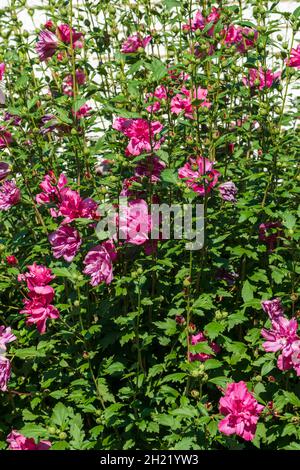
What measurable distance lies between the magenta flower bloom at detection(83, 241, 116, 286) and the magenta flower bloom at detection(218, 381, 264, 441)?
60cm

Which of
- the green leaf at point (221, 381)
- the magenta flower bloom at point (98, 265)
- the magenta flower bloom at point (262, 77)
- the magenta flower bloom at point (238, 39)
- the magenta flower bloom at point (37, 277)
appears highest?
the magenta flower bloom at point (238, 39)

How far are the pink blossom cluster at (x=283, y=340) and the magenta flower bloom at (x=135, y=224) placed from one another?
525 mm

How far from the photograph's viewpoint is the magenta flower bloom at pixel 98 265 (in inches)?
96.1

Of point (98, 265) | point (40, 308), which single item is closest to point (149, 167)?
point (98, 265)

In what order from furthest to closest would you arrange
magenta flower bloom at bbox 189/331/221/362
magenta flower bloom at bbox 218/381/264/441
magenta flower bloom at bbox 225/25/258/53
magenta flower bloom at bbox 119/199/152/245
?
1. magenta flower bloom at bbox 225/25/258/53
2. magenta flower bloom at bbox 189/331/221/362
3. magenta flower bloom at bbox 119/199/152/245
4. magenta flower bloom at bbox 218/381/264/441

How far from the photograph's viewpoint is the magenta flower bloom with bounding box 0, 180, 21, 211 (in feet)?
9.12

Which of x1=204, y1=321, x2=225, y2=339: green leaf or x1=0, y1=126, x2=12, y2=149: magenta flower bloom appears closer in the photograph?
x1=204, y1=321, x2=225, y2=339: green leaf

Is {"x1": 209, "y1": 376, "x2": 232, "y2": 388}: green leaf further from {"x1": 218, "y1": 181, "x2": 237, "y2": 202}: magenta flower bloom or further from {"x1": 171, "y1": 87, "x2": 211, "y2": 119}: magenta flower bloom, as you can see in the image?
{"x1": 171, "y1": 87, "x2": 211, "y2": 119}: magenta flower bloom

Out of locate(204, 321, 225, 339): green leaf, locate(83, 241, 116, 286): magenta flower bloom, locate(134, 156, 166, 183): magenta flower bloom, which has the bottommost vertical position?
locate(204, 321, 225, 339): green leaf

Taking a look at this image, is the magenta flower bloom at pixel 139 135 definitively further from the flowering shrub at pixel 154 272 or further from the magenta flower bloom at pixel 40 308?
the magenta flower bloom at pixel 40 308

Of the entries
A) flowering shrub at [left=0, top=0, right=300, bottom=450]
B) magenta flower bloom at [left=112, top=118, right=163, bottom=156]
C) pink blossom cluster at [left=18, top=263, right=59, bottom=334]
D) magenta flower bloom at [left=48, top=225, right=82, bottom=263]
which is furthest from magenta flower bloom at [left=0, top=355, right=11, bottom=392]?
magenta flower bloom at [left=112, top=118, right=163, bottom=156]

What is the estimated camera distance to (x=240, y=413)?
230cm

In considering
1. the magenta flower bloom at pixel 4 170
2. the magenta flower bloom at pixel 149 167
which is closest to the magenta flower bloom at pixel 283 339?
the magenta flower bloom at pixel 149 167
